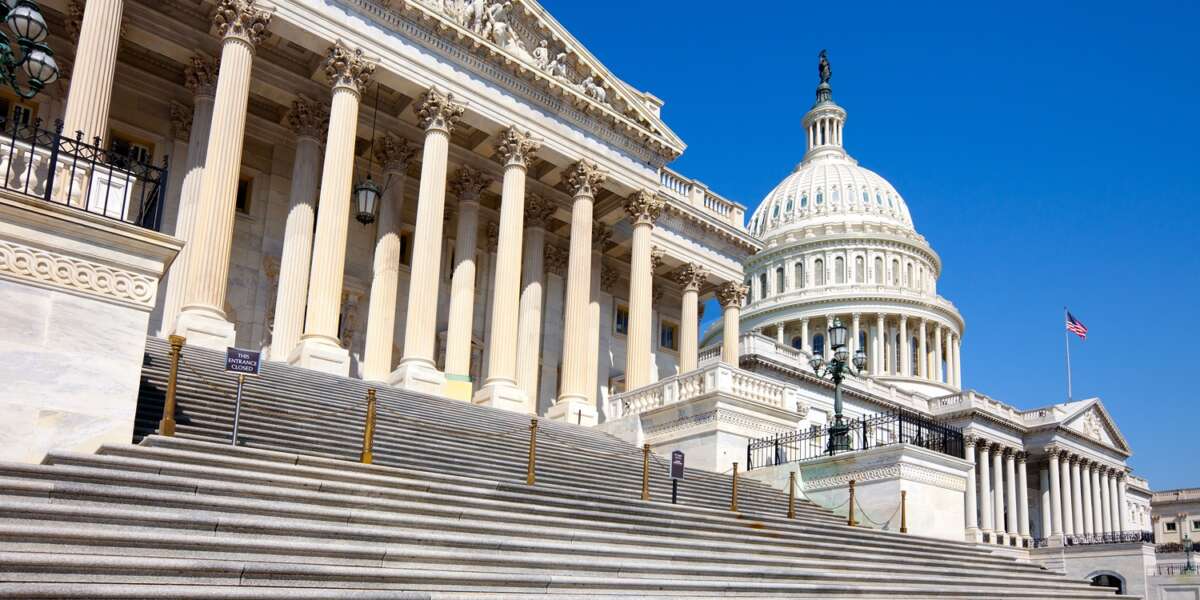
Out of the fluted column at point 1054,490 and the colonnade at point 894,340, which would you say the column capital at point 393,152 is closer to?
the fluted column at point 1054,490

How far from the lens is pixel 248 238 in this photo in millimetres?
31016

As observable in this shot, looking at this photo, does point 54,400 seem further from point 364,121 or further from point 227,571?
point 364,121

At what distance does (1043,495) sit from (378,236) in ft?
237

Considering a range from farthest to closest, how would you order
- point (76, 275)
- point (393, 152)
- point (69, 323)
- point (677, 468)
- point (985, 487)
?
point (985, 487) < point (393, 152) < point (677, 468) < point (76, 275) < point (69, 323)

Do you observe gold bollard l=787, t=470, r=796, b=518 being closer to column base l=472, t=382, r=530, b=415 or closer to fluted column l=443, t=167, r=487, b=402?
column base l=472, t=382, r=530, b=415

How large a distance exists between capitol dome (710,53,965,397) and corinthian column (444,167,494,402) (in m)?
67.4

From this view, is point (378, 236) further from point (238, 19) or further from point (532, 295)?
point (238, 19)

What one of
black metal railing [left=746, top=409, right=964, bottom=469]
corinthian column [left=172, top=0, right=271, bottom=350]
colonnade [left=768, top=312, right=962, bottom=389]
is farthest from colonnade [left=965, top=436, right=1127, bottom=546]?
corinthian column [left=172, top=0, right=271, bottom=350]

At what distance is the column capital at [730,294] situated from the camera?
44125mm

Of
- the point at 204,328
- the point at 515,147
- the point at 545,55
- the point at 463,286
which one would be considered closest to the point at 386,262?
the point at 463,286

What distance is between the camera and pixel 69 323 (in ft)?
35.2

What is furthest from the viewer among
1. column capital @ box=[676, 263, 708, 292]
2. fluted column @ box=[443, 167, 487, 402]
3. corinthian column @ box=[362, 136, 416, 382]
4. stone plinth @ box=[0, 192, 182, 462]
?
column capital @ box=[676, 263, 708, 292]

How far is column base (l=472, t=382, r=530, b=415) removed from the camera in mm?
28938

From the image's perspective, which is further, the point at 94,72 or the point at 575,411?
the point at 575,411
